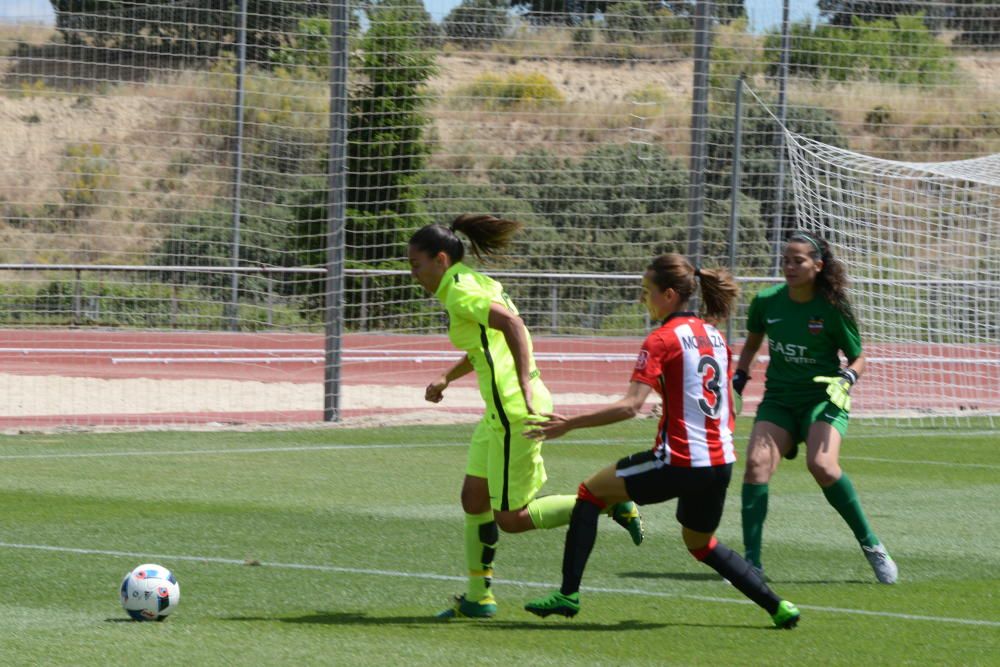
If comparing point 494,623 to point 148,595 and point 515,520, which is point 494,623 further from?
point 148,595

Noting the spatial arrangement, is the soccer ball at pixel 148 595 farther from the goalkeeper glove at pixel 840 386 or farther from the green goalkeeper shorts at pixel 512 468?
the goalkeeper glove at pixel 840 386

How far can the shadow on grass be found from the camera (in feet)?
22.2

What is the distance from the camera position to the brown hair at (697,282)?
6660mm

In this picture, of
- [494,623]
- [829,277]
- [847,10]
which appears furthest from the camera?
[847,10]

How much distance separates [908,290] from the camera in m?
19.0

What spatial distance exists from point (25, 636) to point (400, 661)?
1.59 m

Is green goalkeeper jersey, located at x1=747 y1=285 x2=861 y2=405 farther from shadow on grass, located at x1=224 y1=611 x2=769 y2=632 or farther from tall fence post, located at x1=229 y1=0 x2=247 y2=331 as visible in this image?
tall fence post, located at x1=229 y1=0 x2=247 y2=331

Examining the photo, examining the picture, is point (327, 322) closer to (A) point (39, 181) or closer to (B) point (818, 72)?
(B) point (818, 72)

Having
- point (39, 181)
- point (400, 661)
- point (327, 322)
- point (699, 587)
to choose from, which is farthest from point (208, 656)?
point (39, 181)

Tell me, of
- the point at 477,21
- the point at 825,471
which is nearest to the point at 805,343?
the point at 825,471

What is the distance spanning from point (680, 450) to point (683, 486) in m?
0.15

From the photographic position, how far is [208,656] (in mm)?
6000

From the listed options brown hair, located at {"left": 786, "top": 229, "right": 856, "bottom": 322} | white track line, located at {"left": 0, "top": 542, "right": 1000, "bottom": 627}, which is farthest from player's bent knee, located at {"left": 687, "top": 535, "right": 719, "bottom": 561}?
brown hair, located at {"left": 786, "top": 229, "right": 856, "bottom": 322}

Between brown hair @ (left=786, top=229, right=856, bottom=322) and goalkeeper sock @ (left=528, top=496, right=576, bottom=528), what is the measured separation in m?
2.14
